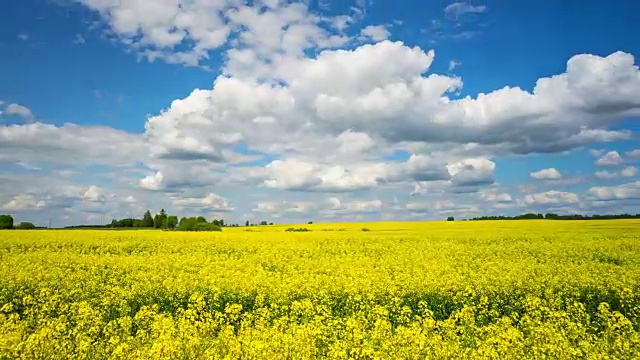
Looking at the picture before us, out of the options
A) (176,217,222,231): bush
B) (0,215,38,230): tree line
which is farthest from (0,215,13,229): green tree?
(176,217,222,231): bush

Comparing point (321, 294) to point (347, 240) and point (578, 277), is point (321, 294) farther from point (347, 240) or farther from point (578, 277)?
point (347, 240)

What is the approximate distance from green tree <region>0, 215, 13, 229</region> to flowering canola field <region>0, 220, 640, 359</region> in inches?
1895

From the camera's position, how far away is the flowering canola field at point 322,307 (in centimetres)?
755

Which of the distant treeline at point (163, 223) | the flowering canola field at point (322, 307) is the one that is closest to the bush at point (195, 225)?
the distant treeline at point (163, 223)

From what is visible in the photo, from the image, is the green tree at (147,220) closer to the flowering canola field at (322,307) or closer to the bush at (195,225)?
the bush at (195,225)

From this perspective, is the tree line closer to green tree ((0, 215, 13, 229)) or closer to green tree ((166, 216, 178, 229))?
green tree ((0, 215, 13, 229))

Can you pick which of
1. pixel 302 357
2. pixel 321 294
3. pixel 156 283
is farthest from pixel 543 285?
pixel 156 283

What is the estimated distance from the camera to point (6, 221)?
59062mm

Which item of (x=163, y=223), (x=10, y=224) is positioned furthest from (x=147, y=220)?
(x=10, y=224)

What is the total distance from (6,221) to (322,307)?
62401 millimetres

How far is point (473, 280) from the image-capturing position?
1309 centimetres

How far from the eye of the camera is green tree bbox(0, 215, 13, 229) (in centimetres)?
5793

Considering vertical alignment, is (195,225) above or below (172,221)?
below

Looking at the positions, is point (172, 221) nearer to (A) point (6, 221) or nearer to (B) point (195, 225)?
(B) point (195, 225)
